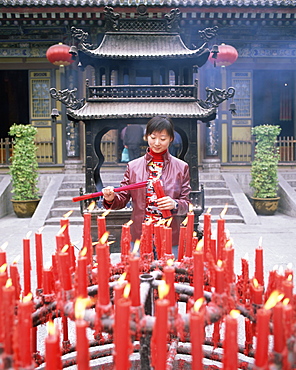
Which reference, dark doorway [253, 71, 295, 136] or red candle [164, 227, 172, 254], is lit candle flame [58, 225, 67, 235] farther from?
dark doorway [253, 71, 295, 136]

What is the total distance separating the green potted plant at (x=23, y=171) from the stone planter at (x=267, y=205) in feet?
17.7

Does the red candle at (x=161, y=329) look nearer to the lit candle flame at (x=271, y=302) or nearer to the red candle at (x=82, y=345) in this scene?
the red candle at (x=82, y=345)

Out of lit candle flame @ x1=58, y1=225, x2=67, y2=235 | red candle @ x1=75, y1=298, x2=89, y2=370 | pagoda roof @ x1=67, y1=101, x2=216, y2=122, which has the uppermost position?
pagoda roof @ x1=67, y1=101, x2=216, y2=122

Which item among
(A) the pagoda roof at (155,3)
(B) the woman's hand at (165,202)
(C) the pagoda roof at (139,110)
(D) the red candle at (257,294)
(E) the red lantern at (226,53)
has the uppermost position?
(A) the pagoda roof at (155,3)

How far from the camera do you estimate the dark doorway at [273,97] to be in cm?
1180

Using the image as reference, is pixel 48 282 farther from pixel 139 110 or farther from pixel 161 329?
pixel 139 110

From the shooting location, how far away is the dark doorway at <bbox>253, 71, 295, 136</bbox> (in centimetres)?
1180

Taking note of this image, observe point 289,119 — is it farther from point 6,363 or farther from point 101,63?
point 6,363

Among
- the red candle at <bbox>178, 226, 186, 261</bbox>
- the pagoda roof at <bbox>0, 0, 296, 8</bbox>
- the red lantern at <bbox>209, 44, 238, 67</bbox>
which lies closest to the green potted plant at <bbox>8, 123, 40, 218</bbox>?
the pagoda roof at <bbox>0, 0, 296, 8</bbox>

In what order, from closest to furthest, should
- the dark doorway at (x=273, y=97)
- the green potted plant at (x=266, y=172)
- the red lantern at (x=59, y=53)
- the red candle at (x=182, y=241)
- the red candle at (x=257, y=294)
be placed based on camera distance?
1. the red candle at (x=257, y=294)
2. the red candle at (x=182, y=241)
3. the red lantern at (x=59, y=53)
4. the green potted plant at (x=266, y=172)
5. the dark doorway at (x=273, y=97)

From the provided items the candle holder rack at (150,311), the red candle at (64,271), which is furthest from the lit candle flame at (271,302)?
the red candle at (64,271)

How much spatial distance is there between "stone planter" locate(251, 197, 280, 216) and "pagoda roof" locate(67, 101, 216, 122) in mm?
3880

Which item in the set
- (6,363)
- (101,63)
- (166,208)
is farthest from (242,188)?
(6,363)

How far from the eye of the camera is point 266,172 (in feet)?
28.6
